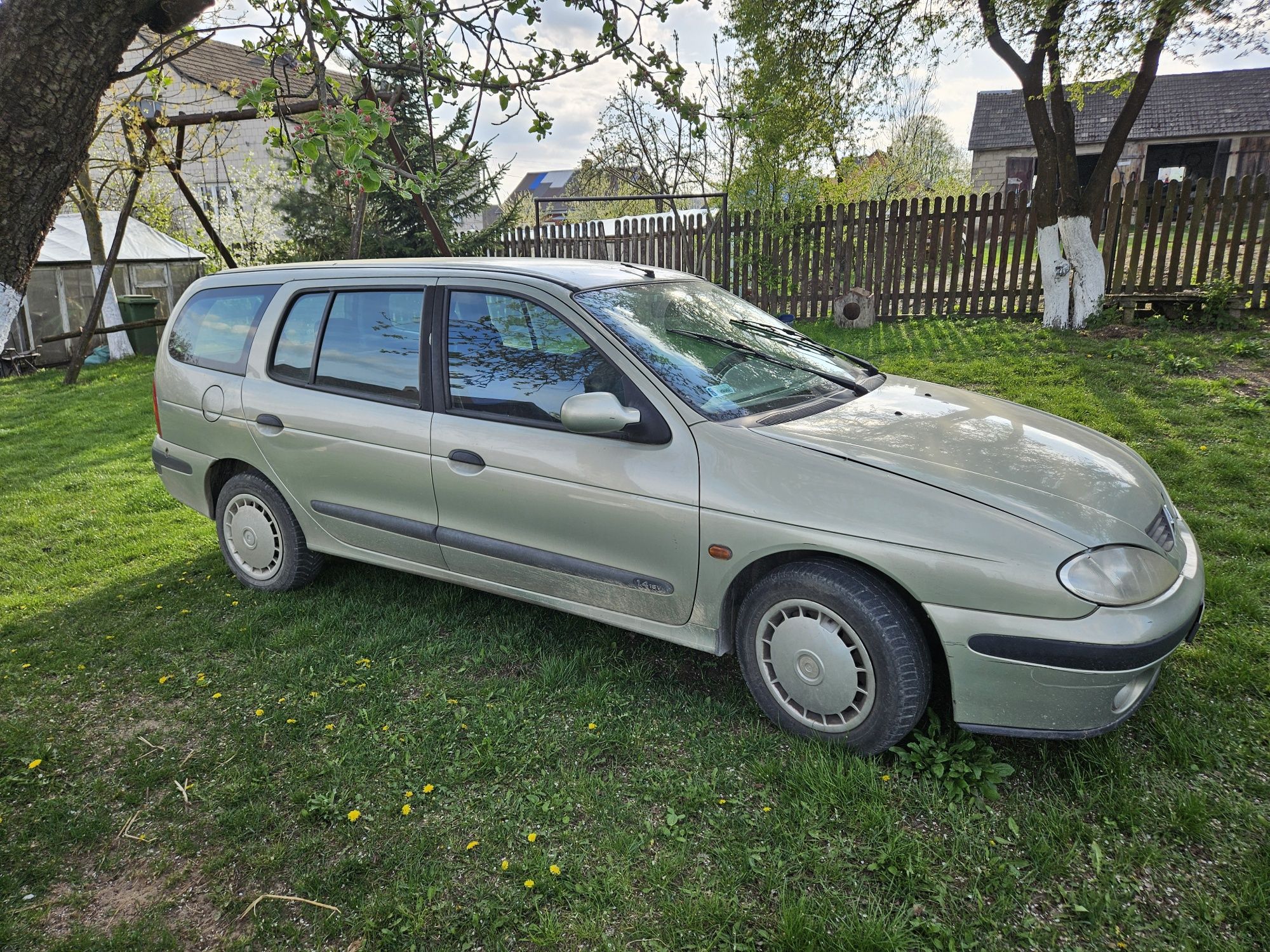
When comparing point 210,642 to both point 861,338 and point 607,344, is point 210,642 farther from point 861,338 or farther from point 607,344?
point 861,338

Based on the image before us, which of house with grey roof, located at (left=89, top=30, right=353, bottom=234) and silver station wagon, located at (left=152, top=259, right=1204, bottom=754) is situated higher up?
house with grey roof, located at (left=89, top=30, right=353, bottom=234)

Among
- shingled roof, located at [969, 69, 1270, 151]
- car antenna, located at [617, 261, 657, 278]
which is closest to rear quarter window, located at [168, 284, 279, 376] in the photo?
car antenna, located at [617, 261, 657, 278]

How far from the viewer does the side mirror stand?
2938 millimetres

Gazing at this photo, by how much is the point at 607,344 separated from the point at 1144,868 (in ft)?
8.21

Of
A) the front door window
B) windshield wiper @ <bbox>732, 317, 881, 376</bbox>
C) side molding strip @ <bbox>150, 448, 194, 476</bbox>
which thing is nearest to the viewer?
the front door window

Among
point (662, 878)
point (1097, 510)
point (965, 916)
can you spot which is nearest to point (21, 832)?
point (662, 878)

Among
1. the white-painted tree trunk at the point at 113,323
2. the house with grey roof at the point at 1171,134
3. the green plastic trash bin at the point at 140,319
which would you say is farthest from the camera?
the house with grey roof at the point at 1171,134

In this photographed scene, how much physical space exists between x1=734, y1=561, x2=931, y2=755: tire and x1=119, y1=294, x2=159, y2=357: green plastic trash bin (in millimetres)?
15370

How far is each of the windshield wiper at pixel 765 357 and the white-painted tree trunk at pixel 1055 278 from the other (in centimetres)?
767

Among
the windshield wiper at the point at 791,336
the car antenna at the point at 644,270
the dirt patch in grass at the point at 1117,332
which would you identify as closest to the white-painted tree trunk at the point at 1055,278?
the dirt patch in grass at the point at 1117,332

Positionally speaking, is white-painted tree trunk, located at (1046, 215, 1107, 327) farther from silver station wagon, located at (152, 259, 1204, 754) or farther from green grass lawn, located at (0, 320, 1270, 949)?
silver station wagon, located at (152, 259, 1204, 754)

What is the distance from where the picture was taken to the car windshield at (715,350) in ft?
10.5

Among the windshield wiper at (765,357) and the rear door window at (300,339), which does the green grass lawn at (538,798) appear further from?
the windshield wiper at (765,357)

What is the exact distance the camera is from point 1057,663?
2.41 meters
